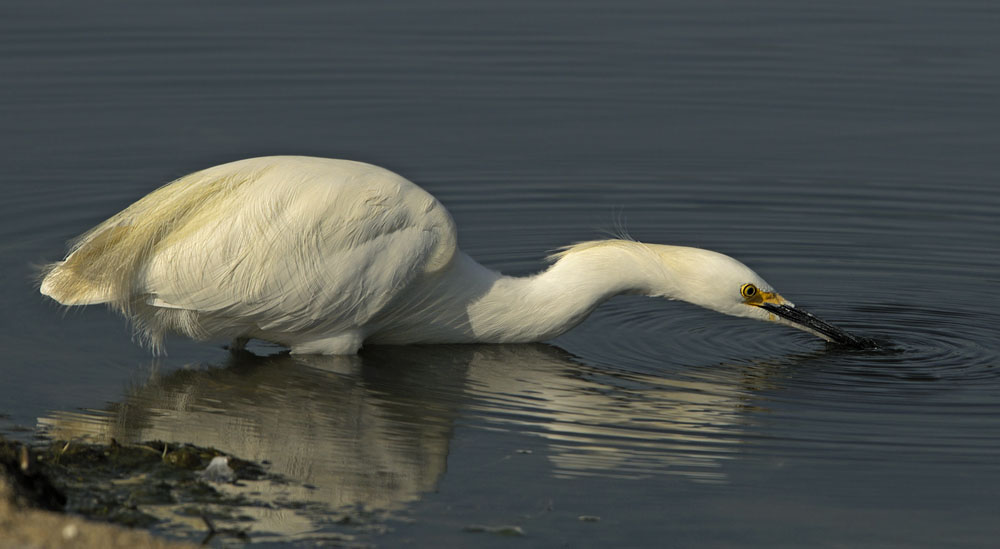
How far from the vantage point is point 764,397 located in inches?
363

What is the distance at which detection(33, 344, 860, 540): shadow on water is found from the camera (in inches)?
294

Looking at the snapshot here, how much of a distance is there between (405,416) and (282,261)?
1.35 m

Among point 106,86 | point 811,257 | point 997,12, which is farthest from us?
point 997,12

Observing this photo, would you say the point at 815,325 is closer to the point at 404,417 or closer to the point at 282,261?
the point at 404,417

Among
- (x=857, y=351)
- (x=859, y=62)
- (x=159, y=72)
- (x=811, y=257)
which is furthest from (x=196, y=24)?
(x=857, y=351)

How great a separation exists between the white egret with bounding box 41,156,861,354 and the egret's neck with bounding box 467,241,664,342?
2 centimetres

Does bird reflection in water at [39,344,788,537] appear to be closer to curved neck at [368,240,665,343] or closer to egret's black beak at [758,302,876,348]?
curved neck at [368,240,665,343]

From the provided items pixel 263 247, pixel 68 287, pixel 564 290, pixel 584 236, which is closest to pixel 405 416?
pixel 263 247

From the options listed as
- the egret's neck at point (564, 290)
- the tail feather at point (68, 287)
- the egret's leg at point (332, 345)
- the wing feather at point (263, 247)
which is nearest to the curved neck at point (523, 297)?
the egret's neck at point (564, 290)

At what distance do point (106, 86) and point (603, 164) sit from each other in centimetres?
605

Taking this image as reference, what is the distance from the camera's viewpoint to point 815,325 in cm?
1022

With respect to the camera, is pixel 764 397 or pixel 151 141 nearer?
pixel 764 397

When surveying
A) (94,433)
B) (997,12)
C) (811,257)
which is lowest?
(94,433)

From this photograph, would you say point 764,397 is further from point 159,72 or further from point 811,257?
point 159,72
